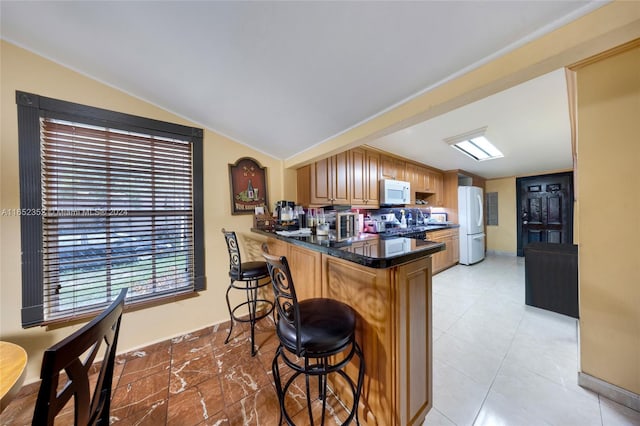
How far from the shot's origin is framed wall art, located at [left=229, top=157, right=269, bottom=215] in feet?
7.80

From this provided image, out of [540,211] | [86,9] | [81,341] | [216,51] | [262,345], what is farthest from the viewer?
[540,211]

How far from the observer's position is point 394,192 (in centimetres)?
356

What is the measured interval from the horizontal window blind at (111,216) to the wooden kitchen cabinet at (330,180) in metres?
1.37

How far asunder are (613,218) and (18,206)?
407 centimetres

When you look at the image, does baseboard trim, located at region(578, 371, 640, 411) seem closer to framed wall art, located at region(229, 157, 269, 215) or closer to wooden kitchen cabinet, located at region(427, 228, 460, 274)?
wooden kitchen cabinet, located at region(427, 228, 460, 274)

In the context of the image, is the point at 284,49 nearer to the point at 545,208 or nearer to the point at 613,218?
the point at 613,218

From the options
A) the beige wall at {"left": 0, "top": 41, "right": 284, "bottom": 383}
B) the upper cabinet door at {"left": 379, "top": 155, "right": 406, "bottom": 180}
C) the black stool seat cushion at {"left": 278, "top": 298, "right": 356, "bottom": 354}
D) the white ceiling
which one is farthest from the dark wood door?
the beige wall at {"left": 0, "top": 41, "right": 284, "bottom": 383}

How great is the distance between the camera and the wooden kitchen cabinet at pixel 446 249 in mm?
3926

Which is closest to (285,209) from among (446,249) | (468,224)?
(446,249)

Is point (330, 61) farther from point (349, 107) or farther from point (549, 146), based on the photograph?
point (549, 146)

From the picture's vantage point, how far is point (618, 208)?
1.32 m

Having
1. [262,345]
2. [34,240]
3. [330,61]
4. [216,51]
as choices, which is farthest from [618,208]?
[34,240]

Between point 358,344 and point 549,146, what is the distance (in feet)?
14.7

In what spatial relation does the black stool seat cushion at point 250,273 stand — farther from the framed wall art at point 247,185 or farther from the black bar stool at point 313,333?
the black bar stool at point 313,333
